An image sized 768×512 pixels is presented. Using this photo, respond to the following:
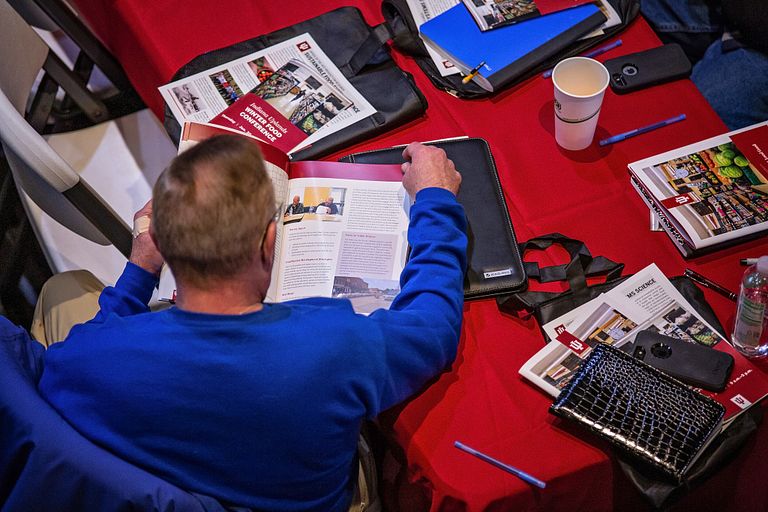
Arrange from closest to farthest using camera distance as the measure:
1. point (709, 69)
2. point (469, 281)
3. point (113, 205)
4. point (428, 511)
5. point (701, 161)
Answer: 1. point (428, 511)
2. point (469, 281)
3. point (701, 161)
4. point (709, 69)
5. point (113, 205)

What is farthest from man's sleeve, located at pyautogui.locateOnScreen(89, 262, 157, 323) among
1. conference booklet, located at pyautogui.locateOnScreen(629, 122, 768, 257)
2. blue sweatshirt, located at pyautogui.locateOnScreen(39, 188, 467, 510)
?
conference booklet, located at pyautogui.locateOnScreen(629, 122, 768, 257)

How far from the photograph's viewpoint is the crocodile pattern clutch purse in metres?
1.08

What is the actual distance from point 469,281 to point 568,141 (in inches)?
15.4

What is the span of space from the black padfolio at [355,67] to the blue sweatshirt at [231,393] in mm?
573

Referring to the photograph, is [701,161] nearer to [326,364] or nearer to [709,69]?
[709,69]

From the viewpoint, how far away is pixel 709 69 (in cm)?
192

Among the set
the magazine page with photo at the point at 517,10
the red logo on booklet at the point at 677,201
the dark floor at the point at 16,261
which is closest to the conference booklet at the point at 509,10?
the magazine page with photo at the point at 517,10

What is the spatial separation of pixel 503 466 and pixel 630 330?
34 cm

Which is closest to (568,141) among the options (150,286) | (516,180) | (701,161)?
(516,180)

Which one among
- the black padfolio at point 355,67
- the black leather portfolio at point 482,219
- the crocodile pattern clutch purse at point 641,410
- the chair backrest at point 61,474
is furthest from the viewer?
the black padfolio at point 355,67

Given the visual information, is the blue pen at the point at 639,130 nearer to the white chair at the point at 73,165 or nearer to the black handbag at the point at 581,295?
Answer: the black handbag at the point at 581,295

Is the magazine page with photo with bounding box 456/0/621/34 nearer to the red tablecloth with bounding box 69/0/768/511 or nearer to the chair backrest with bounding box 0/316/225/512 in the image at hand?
the red tablecloth with bounding box 69/0/768/511

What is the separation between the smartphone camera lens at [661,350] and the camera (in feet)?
3.94

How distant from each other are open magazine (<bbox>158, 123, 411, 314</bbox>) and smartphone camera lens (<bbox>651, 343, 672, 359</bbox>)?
441 millimetres
